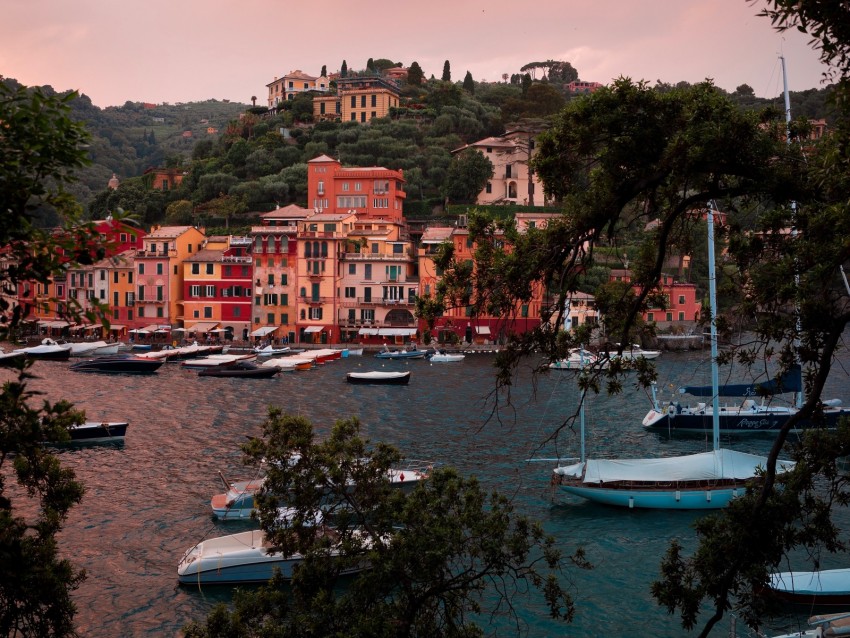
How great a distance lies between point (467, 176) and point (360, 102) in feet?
106

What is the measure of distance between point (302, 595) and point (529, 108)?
9706 cm

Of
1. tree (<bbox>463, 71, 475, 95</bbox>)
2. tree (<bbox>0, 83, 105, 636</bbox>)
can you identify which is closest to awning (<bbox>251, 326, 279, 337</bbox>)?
tree (<bbox>0, 83, 105, 636</bbox>)

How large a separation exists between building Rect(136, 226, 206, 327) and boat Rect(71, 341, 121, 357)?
7911 millimetres

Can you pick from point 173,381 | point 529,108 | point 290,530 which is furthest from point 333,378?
point 529,108

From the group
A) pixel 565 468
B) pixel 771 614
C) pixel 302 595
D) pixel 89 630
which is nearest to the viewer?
pixel 771 614

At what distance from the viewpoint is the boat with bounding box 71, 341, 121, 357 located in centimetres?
6239

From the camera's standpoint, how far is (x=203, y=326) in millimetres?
69375

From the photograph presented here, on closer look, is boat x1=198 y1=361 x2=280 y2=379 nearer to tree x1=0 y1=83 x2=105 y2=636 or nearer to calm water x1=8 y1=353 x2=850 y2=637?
calm water x1=8 y1=353 x2=850 y2=637

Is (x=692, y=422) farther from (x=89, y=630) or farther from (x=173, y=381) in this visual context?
(x=173, y=381)

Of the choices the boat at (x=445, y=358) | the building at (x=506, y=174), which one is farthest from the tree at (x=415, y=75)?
the boat at (x=445, y=358)

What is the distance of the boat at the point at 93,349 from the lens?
62391 millimetres

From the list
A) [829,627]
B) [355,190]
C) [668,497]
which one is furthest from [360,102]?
[829,627]

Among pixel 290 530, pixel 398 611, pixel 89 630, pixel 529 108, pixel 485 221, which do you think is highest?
pixel 529 108

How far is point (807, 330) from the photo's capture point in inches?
307
